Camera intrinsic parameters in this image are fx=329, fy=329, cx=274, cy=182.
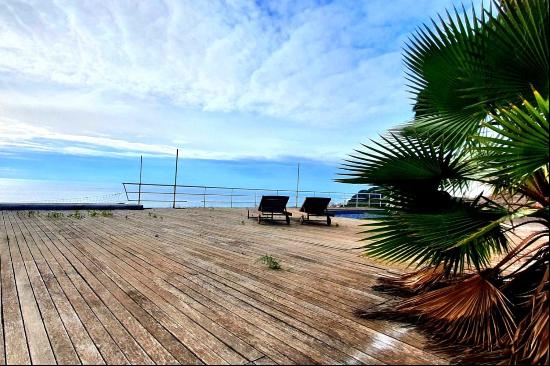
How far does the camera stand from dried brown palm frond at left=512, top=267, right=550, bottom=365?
1.75 metres

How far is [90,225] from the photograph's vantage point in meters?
7.37

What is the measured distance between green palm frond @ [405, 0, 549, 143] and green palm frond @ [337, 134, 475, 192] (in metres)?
0.20

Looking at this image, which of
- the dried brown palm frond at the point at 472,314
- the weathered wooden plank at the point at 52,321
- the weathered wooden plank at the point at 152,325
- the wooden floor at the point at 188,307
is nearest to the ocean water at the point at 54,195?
the wooden floor at the point at 188,307

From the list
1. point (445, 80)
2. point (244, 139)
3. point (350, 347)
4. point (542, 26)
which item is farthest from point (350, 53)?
point (244, 139)

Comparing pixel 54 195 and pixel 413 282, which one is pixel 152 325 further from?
pixel 54 195

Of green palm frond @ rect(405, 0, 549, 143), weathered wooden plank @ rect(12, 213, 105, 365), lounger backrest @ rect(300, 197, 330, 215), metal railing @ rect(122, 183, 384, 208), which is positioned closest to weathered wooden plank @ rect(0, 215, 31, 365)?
weathered wooden plank @ rect(12, 213, 105, 365)

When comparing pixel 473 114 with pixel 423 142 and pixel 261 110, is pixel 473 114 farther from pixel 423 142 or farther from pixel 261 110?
pixel 261 110

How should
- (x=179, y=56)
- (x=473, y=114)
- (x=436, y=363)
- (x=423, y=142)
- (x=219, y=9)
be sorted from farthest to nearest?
(x=179, y=56) → (x=219, y=9) → (x=423, y=142) → (x=473, y=114) → (x=436, y=363)

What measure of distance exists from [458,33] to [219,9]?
209 inches

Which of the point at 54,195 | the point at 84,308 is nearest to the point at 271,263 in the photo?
the point at 84,308

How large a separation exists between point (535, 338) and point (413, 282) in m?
1.57

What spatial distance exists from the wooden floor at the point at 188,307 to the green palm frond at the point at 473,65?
175 centimetres

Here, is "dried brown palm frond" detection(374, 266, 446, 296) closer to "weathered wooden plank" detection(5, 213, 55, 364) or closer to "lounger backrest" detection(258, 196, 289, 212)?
"weathered wooden plank" detection(5, 213, 55, 364)

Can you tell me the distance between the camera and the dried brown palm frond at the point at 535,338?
175 centimetres
